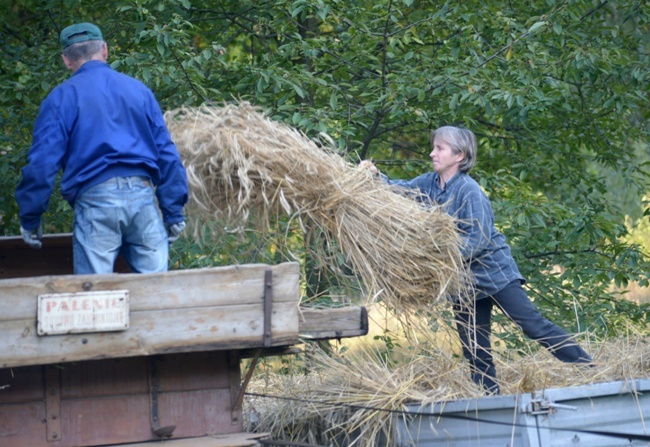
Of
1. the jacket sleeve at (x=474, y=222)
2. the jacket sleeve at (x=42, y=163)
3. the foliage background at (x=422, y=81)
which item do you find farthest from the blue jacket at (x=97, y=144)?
the foliage background at (x=422, y=81)

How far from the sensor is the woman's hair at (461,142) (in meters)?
4.78

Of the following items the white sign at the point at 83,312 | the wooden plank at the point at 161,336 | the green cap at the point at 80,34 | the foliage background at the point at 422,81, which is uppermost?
the foliage background at the point at 422,81

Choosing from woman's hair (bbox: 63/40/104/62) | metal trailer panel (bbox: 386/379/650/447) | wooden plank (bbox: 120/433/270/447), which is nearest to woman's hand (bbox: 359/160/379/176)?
metal trailer panel (bbox: 386/379/650/447)

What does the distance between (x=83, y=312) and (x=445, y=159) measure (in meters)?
2.35

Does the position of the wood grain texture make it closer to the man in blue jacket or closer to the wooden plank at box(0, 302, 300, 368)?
the wooden plank at box(0, 302, 300, 368)

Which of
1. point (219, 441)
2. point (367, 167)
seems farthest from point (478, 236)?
point (219, 441)

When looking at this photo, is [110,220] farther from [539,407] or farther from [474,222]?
[539,407]

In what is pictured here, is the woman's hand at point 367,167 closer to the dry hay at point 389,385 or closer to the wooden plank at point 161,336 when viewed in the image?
the dry hay at point 389,385

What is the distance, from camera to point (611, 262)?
7.24 metres

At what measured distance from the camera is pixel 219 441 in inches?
136

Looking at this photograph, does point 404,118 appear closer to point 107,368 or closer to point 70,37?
point 70,37

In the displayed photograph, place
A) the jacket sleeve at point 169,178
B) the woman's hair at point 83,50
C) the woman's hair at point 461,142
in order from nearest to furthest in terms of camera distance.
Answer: the jacket sleeve at point 169,178
the woman's hair at point 83,50
the woman's hair at point 461,142

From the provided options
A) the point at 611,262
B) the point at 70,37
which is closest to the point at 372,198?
the point at 70,37

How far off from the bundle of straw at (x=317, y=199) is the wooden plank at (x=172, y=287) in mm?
557
